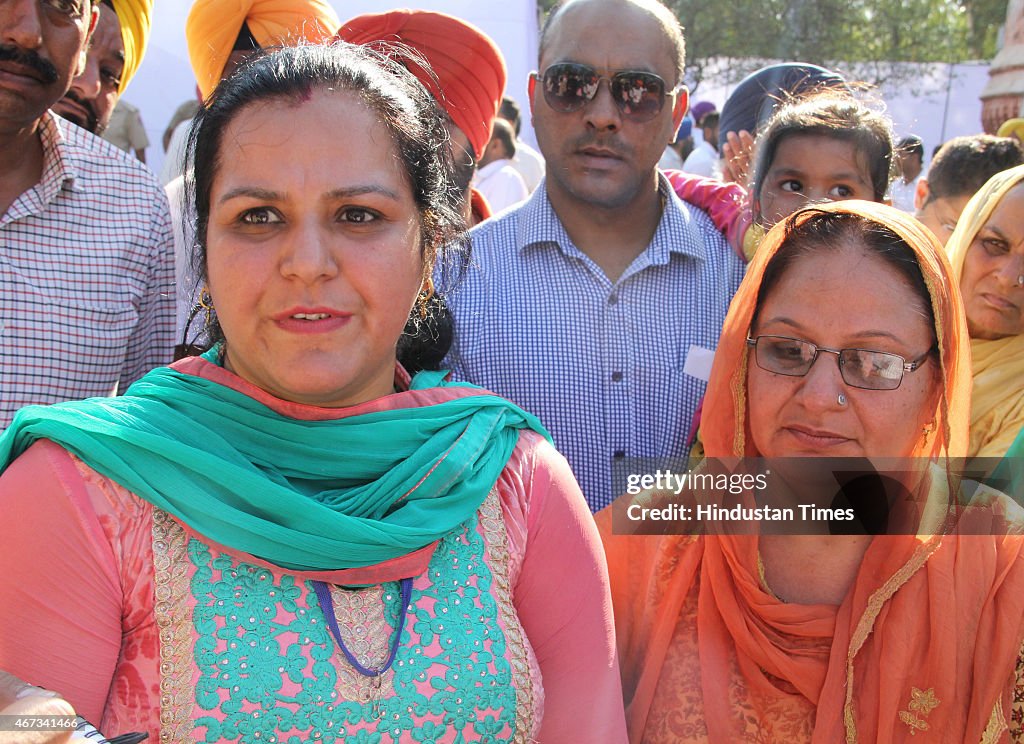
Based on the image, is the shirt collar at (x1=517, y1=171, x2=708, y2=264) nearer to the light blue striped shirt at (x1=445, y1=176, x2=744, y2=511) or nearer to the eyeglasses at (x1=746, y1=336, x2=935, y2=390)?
the light blue striped shirt at (x1=445, y1=176, x2=744, y2=511)

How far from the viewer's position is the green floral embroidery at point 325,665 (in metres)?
1.38

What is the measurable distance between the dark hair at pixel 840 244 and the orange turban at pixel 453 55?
1.44 m

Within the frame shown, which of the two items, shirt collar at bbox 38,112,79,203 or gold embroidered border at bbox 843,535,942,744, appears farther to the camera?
shirt collar at bbox 38,112,79,203

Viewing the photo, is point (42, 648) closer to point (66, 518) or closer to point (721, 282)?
point (66, 518)

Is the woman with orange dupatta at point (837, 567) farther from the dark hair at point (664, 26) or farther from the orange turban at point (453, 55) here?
the orange turban at point (453, 55)

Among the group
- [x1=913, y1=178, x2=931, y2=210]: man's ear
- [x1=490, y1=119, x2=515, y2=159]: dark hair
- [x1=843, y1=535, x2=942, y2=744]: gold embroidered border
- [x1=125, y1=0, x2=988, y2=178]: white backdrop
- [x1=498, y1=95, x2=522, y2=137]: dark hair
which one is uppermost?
[x1=125, y1=0, x2=988, y2=178]: white backdrop

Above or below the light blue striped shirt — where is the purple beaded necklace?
below

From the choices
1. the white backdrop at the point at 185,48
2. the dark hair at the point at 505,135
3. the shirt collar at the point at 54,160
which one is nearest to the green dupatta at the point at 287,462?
the shirt collar at the point at 54,160

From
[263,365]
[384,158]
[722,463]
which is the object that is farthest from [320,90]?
[722,463]

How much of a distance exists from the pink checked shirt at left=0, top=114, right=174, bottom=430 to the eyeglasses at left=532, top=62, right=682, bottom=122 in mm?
1226

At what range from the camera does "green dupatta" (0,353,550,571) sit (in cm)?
143

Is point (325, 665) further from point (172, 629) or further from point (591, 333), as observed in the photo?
point (591, 333)

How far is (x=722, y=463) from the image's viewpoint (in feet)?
7.00

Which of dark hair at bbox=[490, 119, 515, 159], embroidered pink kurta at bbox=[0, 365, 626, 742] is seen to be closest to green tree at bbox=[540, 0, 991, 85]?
dark hair at bbox=[490, 119, 515, 159]
